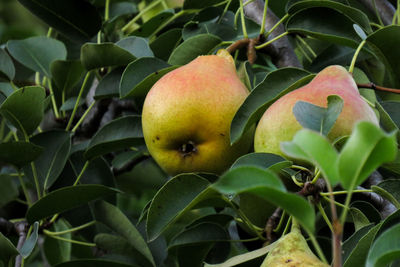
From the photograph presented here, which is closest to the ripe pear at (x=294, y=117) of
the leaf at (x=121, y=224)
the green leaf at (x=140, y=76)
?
the green leaf at (x=140, y=76)

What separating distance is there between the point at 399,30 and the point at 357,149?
2.09 feet

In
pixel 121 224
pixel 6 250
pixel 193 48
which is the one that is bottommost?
pixel 121 224

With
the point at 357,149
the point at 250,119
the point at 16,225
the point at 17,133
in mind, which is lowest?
the point at 16,225

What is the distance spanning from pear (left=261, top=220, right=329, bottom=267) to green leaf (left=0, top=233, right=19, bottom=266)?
487 mm

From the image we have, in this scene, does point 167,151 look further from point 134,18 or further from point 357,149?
point 134,18

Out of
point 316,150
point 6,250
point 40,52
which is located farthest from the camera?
point 40,52

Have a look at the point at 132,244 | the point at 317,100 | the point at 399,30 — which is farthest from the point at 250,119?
the point at 132,244

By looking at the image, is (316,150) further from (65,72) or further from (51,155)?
(65,72)

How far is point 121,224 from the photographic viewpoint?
1.43m

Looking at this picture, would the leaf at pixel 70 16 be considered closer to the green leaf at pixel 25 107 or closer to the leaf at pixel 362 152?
the green leaf at pixel 25 107

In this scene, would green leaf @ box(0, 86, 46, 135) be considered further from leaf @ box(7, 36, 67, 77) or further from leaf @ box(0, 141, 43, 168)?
leaf @ box(7, 36, 67, 77)

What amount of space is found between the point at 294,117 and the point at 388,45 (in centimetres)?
34

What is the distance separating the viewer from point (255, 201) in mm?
1214

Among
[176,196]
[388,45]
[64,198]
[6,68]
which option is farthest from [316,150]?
[6,68]
